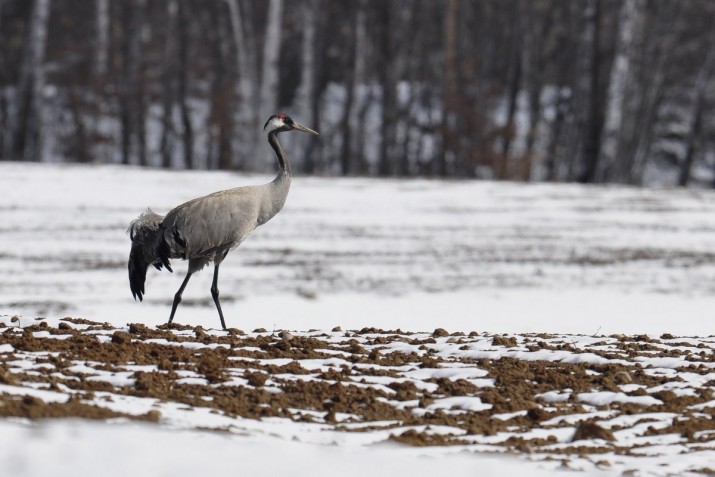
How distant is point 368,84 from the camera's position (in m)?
45.4

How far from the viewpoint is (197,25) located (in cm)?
5338

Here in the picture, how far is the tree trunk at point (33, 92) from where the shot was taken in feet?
98.3

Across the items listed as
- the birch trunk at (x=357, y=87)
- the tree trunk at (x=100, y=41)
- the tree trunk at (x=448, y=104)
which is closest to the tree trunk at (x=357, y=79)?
the birch trunk at (x=357, y=87)

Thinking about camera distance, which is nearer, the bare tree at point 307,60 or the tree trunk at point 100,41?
the bare tree at point 307,60

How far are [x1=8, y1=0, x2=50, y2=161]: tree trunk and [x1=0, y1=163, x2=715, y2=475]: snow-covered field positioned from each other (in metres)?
5.88

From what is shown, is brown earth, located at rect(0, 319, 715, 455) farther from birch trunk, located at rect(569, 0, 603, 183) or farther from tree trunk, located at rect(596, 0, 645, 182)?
birch trunk, located at rect(569, 0, 603, 183)

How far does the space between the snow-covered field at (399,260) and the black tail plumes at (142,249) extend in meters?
0.97

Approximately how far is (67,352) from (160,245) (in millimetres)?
2016

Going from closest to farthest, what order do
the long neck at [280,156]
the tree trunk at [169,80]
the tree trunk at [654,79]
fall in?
the long neck at [280,156] < the tree trunk at [654,79] < the tree trunk at [169,80]

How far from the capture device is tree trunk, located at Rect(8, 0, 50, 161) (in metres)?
30.0

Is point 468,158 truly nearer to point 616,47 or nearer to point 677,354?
point 616,47

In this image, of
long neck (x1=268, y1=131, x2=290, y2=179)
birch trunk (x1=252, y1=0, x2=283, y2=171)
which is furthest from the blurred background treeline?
long neck (x1=268, y1=131, x2=290, y2=179)

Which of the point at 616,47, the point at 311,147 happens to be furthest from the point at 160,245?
the point at 311,147

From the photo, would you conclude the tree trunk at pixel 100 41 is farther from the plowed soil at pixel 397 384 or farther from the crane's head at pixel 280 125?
the plowed soil at pixel 397 384
